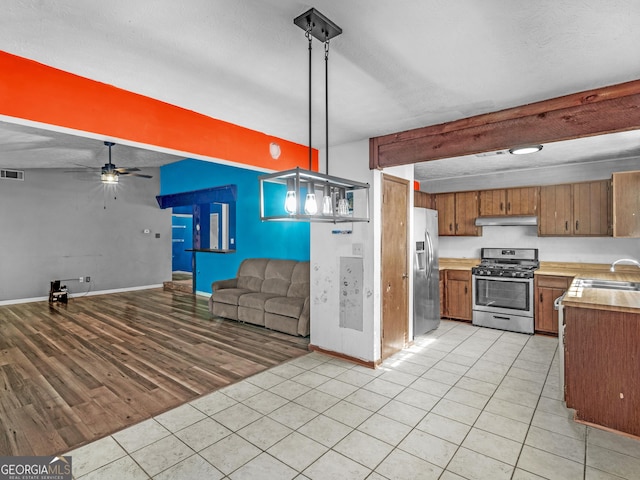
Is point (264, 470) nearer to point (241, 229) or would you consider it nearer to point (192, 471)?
point (192, 471)

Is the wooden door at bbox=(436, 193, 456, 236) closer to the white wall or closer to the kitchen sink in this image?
the white wall

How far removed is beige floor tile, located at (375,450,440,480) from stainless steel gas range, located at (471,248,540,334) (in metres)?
3.54

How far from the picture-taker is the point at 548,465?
2107 mm

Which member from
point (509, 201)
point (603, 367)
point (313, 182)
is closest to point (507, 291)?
point (509, 201)

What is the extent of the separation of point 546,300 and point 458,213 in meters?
1.95

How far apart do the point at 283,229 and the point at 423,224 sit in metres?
2.54

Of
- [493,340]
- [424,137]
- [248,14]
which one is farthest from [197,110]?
[493,340]

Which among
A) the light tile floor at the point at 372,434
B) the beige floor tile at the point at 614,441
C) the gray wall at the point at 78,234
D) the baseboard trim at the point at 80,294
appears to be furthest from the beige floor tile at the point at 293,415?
the gray wall at the point at 78,234

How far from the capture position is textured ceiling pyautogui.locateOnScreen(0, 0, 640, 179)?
1.56 m

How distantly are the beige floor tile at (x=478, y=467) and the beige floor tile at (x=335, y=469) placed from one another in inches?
22.3

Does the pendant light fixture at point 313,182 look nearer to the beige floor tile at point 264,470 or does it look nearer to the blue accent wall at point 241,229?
the beige floor tile at point 264,470

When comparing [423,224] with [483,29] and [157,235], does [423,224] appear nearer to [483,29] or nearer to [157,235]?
[483,29]

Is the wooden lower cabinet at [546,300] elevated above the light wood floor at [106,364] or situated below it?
above

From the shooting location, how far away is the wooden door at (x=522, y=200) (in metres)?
5.13
